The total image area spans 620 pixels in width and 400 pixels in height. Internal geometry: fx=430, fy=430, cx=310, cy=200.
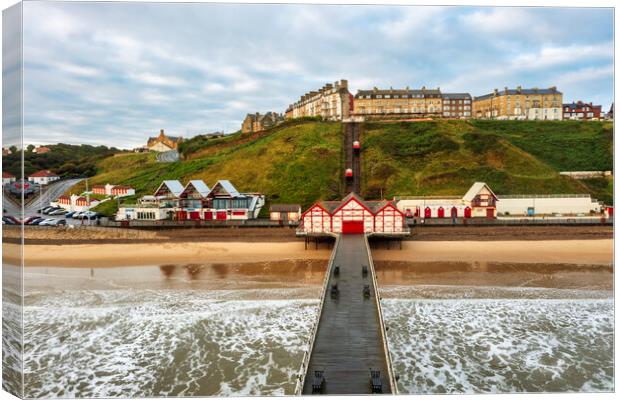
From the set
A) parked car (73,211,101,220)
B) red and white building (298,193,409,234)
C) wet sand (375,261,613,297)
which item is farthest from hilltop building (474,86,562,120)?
parked car (73,211,101,220)

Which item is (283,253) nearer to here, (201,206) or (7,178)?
(201,206)

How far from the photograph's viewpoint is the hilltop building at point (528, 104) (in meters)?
79.2

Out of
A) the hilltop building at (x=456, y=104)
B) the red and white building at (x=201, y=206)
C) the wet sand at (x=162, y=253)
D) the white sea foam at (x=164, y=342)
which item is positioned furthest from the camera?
the hilltop building at (x=456, y=104)

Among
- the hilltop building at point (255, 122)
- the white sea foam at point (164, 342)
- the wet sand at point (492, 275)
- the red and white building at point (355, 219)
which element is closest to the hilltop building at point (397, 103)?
the hilltop building at point (255, 122)

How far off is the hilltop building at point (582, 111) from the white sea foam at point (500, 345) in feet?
220

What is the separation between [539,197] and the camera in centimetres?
4303

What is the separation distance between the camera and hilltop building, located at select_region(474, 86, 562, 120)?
260ft

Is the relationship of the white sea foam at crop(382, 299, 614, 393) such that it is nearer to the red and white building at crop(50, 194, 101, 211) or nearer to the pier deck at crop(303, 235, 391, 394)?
the pier deck at crop(303, 235, 391, 394)

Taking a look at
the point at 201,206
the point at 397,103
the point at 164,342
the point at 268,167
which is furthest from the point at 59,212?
the point at 397,103

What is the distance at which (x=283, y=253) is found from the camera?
3253 cm

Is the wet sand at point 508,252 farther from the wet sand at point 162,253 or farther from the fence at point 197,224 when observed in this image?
the fence at point 197,224

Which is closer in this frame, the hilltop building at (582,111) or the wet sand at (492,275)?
the wet sand at (492,275)

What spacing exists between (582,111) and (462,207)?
50.6 meters

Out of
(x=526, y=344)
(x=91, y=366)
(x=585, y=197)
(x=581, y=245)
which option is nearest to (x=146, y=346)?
(x=91, y=366)
